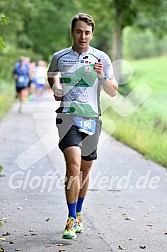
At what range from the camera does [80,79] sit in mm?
7453

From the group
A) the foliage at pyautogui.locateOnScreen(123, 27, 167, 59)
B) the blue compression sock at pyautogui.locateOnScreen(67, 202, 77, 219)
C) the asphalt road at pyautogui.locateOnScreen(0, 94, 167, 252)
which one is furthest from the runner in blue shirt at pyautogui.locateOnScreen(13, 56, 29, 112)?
the foliage at pyautogui.locateOnScreen(123, 27, 167, 59)

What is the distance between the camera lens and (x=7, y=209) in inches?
354

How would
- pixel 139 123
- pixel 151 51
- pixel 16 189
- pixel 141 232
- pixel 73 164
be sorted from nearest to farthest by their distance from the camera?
1. pixel 73 164
2. pixel 141 232
3. pixel 16 189
4. pixel 139 123
5. pixel 151 51

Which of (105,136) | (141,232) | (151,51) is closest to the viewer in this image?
(141,232)

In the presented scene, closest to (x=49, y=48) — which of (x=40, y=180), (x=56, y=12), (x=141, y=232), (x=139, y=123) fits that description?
(x=56, y=12)

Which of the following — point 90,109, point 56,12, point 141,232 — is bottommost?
point 141,232

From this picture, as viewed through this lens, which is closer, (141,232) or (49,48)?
(141,232)

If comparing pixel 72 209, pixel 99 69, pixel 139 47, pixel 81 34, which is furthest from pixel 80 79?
pixel 139 47

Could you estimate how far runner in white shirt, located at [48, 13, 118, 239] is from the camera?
736 cm

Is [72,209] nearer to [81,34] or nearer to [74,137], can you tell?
[74,137]

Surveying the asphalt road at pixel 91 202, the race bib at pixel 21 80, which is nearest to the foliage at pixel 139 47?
the race bib at pixel 21 80

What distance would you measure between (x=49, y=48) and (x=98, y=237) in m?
52.0

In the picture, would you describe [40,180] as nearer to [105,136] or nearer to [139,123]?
[105,136]

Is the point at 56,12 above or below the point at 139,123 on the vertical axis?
above
